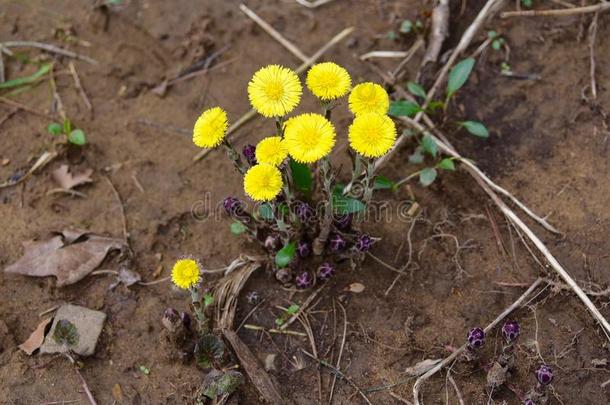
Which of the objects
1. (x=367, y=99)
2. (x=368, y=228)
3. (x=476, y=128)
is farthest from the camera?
(x=476, y=128)

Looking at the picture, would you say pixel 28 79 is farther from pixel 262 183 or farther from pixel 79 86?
pixel 262 183

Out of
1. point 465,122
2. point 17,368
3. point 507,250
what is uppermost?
point 465,122

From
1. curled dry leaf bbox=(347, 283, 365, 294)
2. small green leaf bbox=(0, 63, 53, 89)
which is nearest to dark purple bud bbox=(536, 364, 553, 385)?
curled dry leaf bbox=(347, 283, 365, 294)

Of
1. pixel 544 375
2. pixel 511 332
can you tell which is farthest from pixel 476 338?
pixel 544 375

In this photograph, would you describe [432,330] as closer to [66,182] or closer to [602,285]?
[602,285]

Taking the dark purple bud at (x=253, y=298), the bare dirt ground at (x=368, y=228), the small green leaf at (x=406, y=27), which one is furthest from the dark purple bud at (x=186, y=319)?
the small green leaf at (x=406, y=27)

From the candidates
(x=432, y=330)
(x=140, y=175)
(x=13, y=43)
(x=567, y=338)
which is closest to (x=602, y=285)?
(x=567, y=338)

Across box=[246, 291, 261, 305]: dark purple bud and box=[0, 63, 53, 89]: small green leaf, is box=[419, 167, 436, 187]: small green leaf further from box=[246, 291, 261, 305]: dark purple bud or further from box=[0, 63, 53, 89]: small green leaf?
box=[0, 63, 53, 89]: small green leaf
